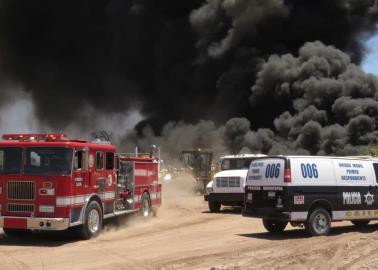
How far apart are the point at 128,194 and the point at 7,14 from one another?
153 feet

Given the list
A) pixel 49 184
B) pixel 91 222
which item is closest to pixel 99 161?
pixel 91 222

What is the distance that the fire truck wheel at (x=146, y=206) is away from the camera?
17841mm

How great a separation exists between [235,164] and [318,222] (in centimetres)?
822

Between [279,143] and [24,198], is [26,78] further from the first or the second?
Answer: [24,198]

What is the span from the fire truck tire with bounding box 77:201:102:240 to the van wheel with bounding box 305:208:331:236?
16.1 feet

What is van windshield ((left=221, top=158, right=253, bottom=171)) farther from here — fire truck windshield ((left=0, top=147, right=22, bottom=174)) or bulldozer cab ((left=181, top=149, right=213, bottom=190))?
fire truck windshield ((left=0, top=147, right=22, bottom=174))

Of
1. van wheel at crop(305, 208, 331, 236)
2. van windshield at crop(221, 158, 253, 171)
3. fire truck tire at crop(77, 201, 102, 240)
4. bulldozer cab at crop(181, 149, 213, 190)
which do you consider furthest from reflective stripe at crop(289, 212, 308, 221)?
bulldozer cab at crop(181, 149, 213, 190)

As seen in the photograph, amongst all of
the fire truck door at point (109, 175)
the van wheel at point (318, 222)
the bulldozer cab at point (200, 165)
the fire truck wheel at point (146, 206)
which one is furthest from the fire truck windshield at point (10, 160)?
the bulldozer cab at point (200, 165)

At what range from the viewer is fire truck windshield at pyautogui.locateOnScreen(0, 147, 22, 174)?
1277cm

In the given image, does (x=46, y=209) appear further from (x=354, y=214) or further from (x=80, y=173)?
(x=354, y=214)

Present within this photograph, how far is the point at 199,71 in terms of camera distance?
5741cm

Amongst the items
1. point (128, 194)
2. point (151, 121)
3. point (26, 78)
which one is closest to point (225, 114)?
point (151, 121)

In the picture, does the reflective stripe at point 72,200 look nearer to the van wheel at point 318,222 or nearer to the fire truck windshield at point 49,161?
the fire truck windshield at point 49,161

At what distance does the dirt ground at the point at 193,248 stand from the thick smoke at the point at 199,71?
25.9 meters
